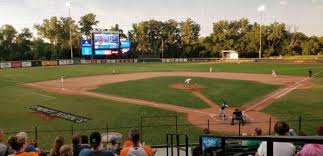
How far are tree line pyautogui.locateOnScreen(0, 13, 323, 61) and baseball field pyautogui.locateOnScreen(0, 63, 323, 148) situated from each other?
213 ft

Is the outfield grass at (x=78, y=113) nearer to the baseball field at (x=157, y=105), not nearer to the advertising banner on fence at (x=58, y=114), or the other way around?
the baseball field at (x=157, y=105)

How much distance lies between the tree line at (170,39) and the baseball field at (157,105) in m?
64.9

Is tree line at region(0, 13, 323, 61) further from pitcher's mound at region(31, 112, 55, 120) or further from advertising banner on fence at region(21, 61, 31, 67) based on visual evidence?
pitcher's mound at region(31, 112, 55, 120)

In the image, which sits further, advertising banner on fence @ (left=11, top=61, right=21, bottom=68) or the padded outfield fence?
advertising banner on fence @ (left=11, top=61, right=21, bottom=68)

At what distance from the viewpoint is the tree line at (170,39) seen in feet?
364

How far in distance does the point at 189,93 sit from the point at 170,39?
9364 cm

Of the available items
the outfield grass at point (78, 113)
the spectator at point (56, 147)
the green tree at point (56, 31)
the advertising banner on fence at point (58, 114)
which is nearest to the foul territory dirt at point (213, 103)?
the outfield grass at point (78, 113)

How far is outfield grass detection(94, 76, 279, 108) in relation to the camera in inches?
1356

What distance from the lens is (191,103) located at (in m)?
32.8

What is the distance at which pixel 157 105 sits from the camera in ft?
106

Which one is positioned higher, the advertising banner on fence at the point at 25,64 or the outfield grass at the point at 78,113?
the advertising banner on fence at the point at 25,64

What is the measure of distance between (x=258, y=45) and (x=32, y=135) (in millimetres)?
101817

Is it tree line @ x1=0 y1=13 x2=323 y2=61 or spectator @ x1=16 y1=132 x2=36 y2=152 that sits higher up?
tree line @ x1=0 y1=13 x2=323 y2=61

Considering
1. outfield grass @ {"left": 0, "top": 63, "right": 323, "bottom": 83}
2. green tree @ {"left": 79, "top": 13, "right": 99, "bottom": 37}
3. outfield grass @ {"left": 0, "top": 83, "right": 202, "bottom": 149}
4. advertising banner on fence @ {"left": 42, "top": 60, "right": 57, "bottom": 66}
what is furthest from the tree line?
outfield grass @ {"left": 0, "top": 83, "right": 202, "bottom": 149}
